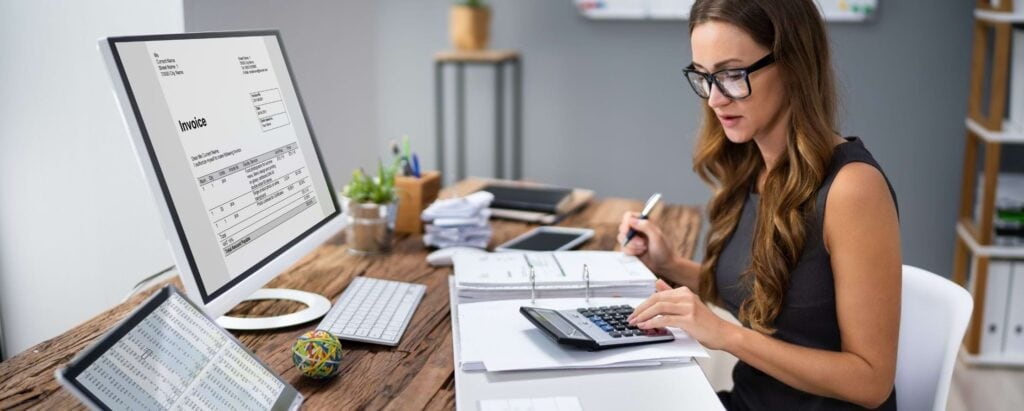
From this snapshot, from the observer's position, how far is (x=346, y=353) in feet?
4.35

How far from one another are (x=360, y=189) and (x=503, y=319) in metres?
0.60

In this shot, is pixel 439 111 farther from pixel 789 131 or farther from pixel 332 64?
pixel 789 131

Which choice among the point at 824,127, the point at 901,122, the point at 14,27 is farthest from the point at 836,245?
the point at 901,122

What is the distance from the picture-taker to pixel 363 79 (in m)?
2.70

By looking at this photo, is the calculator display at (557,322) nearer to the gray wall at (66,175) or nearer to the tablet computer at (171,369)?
the tablet computer at (171,369)

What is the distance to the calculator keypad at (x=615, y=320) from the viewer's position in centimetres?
130

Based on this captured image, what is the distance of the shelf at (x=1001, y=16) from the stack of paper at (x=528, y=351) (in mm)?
2144

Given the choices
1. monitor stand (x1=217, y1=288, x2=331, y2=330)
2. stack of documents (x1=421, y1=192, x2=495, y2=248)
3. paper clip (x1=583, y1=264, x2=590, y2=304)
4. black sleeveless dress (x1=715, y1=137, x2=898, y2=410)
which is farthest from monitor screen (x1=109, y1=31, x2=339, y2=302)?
black sleeveless dress (x1=715, y1=137, x2=898, y2=410)

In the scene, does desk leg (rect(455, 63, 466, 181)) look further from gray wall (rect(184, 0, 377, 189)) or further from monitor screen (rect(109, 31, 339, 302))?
monitor screen (rect(109, 31, 339, 302))

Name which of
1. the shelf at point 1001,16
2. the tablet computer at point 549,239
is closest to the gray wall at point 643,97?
the shelf at point 1001,16

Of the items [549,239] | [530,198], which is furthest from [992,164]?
[549,239]

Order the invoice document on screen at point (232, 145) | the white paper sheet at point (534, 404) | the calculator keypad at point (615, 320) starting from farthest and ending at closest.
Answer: the calculator keypad at point (615, 320) → the invoice document on screen at point (232, 145) → the white paper sheet at point (534, 404)

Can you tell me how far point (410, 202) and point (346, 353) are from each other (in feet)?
2.38

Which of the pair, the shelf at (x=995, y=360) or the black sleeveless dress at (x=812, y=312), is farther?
the shelf at (x=995, y=360)
